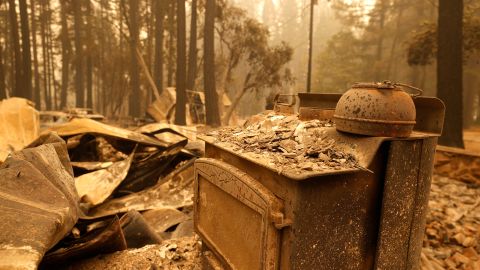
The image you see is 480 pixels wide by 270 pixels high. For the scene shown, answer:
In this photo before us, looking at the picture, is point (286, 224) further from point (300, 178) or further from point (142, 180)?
point (142, 180)

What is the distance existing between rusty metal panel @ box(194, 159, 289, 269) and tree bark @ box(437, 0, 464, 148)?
25.7 feet

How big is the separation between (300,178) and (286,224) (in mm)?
344

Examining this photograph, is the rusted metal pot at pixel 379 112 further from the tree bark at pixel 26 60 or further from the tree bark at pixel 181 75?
the tree bark at pixel 26 60

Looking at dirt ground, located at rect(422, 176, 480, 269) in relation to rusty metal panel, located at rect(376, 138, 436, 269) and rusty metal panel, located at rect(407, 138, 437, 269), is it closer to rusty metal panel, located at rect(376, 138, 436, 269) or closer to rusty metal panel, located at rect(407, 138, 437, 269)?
rusty metal panel, located at rect(407, 138, 437, 269)

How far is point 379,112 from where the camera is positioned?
2.19 meters

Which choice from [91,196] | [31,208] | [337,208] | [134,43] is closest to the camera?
[337,208]

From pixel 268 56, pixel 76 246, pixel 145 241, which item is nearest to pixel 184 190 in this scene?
pixel 145 241

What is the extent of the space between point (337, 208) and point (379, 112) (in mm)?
704

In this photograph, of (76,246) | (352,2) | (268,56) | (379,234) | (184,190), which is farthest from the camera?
(352,2)

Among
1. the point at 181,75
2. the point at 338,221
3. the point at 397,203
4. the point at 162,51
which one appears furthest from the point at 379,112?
the point at 162,51

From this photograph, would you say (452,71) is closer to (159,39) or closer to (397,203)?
(397,203)

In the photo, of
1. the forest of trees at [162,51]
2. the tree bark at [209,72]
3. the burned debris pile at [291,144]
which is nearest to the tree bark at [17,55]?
the forest of trees at [162,51]

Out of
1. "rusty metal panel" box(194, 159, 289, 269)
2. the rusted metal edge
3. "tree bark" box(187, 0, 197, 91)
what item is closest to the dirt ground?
the rusted metal edge

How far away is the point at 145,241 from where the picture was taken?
362 cm
